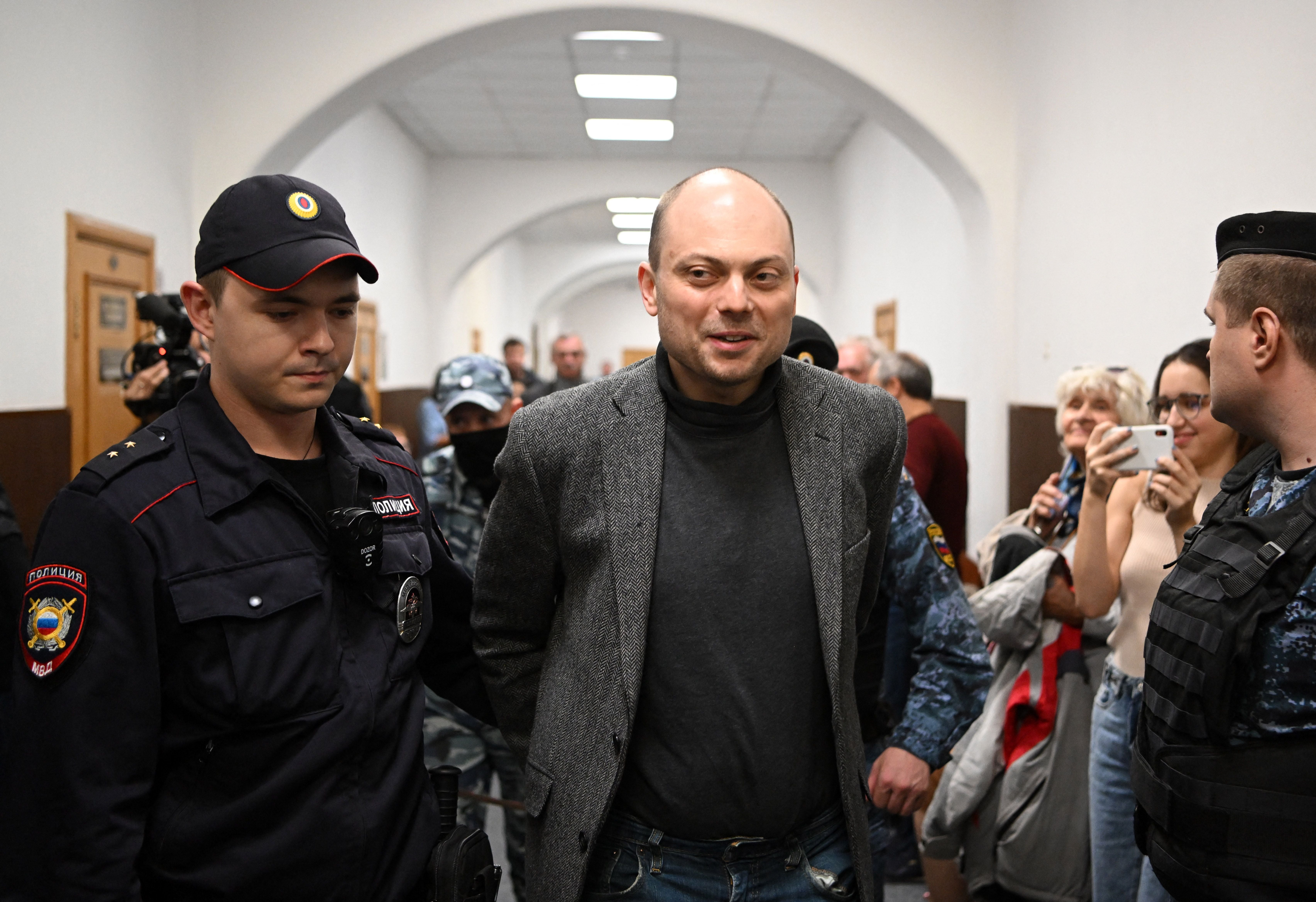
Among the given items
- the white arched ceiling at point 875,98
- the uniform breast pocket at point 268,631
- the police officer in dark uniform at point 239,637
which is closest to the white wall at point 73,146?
the white arched ceiling at point 875,98

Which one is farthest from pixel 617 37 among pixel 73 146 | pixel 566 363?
pixel 73 146

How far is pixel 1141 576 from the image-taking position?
93.6 inches

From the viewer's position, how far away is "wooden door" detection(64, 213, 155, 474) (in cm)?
408

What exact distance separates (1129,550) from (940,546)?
0.79 metres

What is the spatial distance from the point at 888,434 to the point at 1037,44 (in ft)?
13.1

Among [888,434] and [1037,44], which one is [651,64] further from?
[888,434]

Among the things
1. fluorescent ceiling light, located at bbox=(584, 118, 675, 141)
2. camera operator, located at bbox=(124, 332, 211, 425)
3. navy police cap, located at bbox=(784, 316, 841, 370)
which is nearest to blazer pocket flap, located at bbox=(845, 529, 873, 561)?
navy police cap, located at bbox=(784, 316, 841, 370)

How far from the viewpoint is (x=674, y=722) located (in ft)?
4.73

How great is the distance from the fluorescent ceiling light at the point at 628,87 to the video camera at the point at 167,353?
5.54 m

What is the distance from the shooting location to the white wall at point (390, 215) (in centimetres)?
752

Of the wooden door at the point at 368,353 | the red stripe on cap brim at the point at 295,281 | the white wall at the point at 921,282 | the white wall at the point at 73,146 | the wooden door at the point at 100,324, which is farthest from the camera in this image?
the wooden door at the point at 368,353

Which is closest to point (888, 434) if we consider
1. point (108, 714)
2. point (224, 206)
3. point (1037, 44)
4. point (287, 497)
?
point (287, 497)

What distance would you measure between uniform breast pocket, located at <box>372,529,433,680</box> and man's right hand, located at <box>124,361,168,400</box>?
169cm

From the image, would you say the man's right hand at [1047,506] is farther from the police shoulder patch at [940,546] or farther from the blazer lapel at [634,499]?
the blazer lapel at [634,499]
